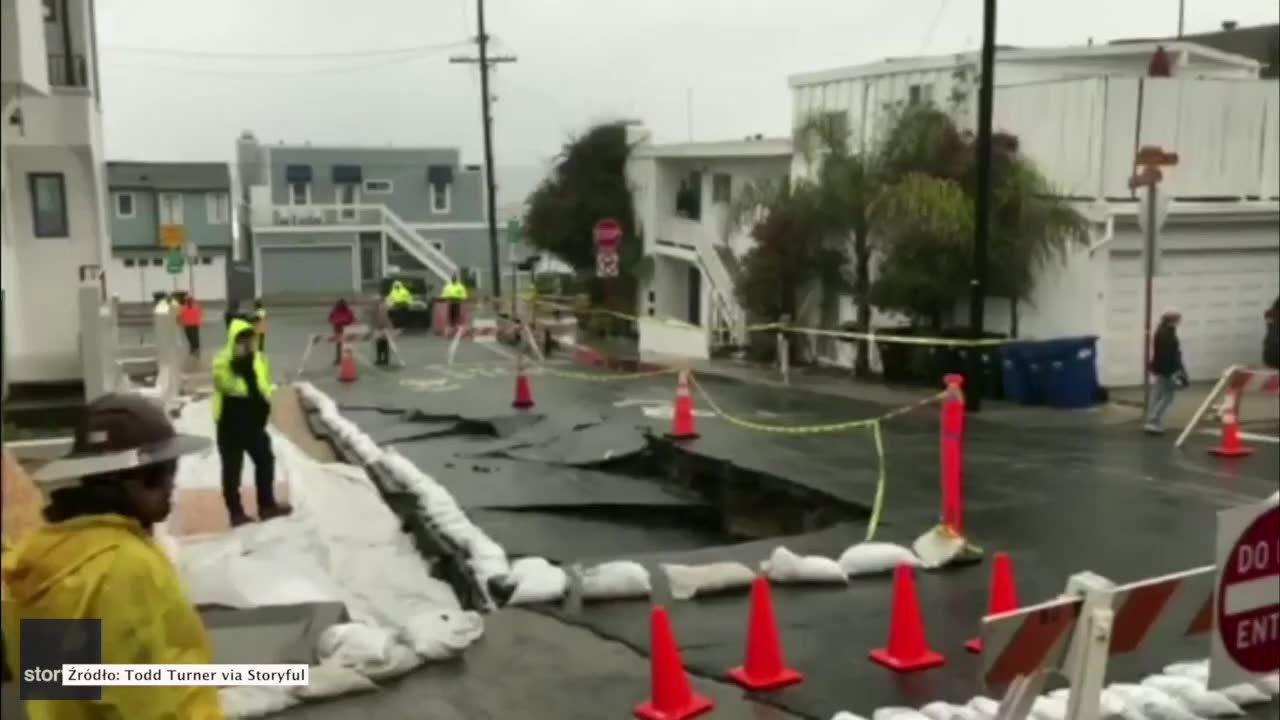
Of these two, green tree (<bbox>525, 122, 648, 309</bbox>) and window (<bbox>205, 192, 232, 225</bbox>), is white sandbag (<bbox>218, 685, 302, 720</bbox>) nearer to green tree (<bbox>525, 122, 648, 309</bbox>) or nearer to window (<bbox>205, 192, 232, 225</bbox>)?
green tree (<bbox>525, 122, 648, 309</bbox>)

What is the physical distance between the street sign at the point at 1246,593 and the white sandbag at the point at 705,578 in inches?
161

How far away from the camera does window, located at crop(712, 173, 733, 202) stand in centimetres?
3475

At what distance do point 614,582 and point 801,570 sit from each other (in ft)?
4.24

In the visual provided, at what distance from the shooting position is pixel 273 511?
1117 centimetres

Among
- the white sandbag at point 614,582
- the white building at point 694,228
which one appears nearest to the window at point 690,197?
the white building at point 694,228

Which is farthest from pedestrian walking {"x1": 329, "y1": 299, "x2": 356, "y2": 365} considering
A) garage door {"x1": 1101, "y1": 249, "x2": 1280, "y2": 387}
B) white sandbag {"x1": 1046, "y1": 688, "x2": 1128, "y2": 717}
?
white sandbag {"x1": 1046, "y1": 688, "x2": 1128, "y2": 717}

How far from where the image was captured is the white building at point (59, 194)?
53.8 ft

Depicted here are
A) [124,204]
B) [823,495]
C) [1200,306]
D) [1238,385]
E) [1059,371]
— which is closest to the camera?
[823,495]

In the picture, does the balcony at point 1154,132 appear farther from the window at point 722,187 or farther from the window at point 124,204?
the window at point 124,204

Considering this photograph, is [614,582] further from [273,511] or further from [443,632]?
[273,511]

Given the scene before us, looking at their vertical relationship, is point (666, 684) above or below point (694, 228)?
below

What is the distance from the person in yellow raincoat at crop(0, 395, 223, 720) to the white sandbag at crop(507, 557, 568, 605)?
5251 millimetres

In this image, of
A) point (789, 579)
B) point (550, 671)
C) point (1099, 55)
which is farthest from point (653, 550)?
point (1099, 55)

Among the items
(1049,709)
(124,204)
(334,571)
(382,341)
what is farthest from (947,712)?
(124,204)
